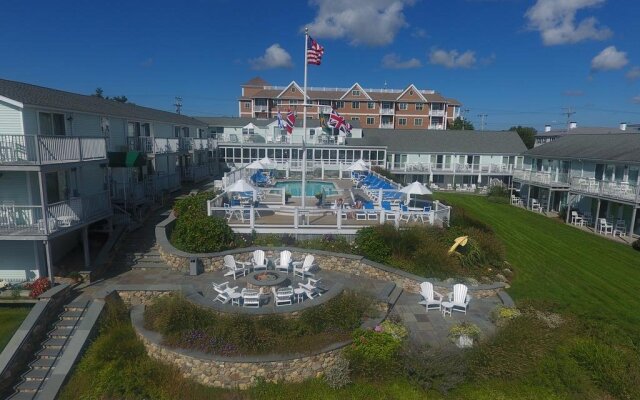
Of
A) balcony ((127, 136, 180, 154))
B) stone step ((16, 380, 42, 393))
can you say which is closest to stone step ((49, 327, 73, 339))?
stone step ((16, 380, 42, 393))

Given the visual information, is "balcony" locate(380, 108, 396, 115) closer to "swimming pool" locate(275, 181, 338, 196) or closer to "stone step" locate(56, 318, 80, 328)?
"swimming pool" locate(275, 181, 338, 196)

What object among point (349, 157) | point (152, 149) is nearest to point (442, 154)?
point (349, 157)

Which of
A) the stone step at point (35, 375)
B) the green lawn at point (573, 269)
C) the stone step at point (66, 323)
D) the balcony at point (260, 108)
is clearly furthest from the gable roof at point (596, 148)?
the balcony at point (260, 108)

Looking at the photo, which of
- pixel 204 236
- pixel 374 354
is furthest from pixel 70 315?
pixel 374 354

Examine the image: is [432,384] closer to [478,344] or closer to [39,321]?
[478,344]

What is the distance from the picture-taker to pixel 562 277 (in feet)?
59.2

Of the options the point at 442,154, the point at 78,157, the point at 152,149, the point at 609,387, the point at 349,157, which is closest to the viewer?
the point at 609,387

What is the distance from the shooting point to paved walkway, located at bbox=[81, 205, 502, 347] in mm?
12445

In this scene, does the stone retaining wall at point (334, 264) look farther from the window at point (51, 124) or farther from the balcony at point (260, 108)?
the balcony at point (260, 108)

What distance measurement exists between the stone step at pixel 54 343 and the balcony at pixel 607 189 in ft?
100

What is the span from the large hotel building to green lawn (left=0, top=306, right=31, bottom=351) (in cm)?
5902

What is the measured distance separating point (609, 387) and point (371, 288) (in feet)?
24.5

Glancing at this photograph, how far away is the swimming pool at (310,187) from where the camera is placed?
29.8m

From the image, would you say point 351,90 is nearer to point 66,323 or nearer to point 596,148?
point 596,148
